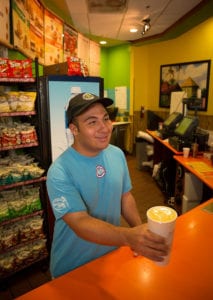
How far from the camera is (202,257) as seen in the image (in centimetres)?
110

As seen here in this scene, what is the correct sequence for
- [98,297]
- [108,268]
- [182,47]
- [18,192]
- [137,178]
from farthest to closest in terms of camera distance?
[182,47] < [137,178] < [18,192] < [108,268] < [98,297]

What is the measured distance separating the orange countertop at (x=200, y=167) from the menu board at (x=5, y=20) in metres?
2.27

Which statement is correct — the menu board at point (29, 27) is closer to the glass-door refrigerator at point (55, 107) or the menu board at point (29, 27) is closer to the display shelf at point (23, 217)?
the glass-door refrigerator at point (55, 107)

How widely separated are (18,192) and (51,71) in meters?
1.38

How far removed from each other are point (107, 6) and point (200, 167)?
10.0ft

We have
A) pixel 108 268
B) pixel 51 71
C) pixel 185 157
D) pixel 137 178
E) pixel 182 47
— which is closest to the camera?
pixel 108 268

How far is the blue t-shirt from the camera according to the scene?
1090 mm

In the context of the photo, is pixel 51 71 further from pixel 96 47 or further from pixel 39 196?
pixel 96 47

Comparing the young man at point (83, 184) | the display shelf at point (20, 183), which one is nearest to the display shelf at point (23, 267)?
the display shelf at point (20, 183)

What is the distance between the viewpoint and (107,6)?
4.04 m

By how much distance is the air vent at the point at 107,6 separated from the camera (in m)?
3.87

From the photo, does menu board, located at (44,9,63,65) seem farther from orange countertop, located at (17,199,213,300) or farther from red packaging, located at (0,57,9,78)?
orange countertop, located at (17,199,213,300)

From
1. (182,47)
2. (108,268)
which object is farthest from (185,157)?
(182,47)

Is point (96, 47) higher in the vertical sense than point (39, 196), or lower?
higher
